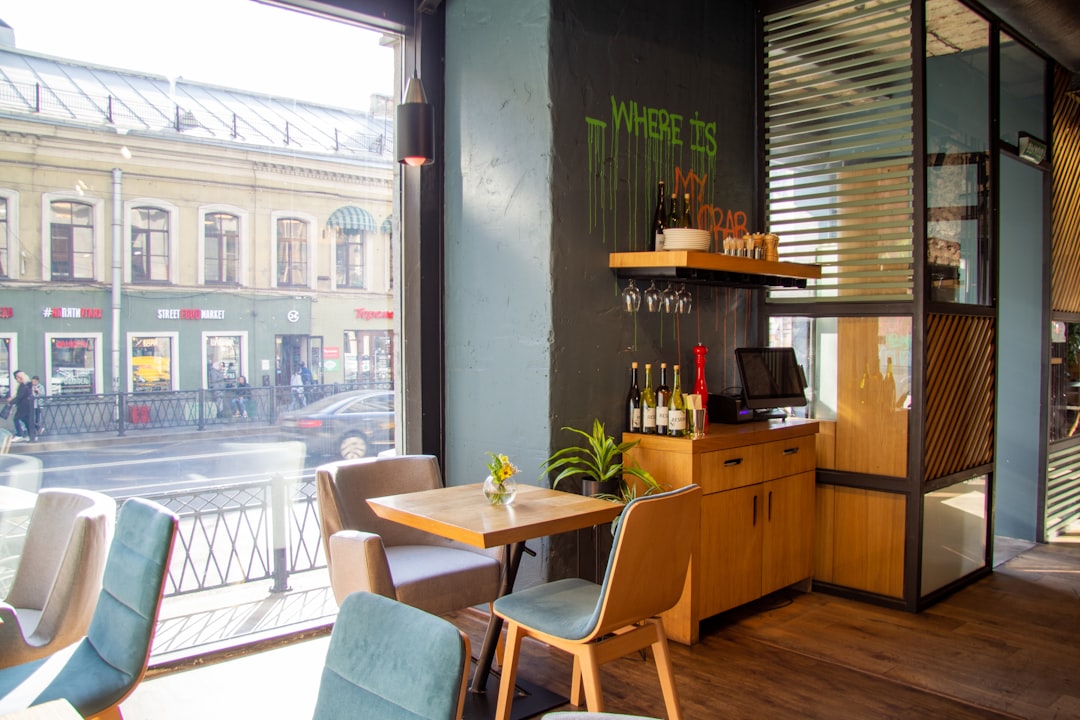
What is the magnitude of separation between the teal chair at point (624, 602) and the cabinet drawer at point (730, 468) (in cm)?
103

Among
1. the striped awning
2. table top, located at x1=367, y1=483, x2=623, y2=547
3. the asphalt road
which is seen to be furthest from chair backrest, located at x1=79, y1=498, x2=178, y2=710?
the striped awning

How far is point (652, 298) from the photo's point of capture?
411 cm

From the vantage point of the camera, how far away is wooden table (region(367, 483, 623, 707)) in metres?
2.72

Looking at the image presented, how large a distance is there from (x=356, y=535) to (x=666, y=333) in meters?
2.11

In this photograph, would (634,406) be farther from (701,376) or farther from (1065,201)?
(1065,201)

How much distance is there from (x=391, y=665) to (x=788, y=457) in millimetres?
3215

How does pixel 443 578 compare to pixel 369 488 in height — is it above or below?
below

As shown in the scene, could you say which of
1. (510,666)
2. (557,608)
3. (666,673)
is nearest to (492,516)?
(557,608)

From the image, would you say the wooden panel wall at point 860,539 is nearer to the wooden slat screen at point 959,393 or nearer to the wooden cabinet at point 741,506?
the wooden cabinet at point 741,506

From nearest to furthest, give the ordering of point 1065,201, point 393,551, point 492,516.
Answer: point 492,516, point 393,551, point 1065,201

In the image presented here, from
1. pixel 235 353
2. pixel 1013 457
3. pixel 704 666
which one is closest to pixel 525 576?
pixel 704 666

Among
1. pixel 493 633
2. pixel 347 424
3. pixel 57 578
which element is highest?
pixel 347 424

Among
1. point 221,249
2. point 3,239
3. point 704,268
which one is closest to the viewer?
point 3,239

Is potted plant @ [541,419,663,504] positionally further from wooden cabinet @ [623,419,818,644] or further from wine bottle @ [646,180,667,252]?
wine bottle @ [646,180,667,252]
